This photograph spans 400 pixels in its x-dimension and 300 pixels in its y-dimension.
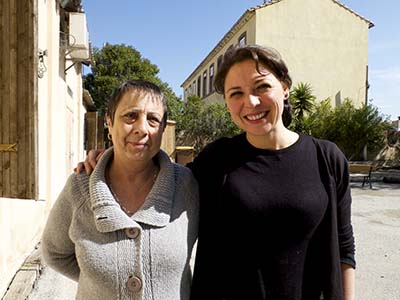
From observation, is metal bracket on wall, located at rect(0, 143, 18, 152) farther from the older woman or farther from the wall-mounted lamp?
the wall-mounted lamp

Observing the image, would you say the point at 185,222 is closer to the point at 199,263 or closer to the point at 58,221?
the point at 199,263

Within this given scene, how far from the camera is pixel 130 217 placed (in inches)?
58.3

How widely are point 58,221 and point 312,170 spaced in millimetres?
1116

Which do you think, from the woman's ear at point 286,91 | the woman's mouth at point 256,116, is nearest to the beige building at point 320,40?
the woman's ear at point 286,91

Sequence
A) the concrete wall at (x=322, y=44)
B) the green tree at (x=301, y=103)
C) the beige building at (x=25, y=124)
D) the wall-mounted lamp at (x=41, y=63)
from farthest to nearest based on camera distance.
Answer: the concrete wall at (x=322, y=44) < the green tree at (x=301, y=103) < the wall-mounted lamp at (x=41, y=63) < the beige building at (x=25, y=124)

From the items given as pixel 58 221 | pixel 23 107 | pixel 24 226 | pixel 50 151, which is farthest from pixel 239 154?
pixel 50 151

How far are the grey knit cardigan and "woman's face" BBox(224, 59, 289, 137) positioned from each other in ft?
1.31

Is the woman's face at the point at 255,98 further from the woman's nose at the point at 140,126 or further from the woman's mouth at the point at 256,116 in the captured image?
the woman's nose at the point at 140,126

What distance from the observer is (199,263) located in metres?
1.58

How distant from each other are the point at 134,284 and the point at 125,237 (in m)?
0.18

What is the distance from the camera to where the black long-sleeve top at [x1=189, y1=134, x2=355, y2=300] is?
4.83 ft

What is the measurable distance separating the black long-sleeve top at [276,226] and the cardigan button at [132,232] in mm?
323

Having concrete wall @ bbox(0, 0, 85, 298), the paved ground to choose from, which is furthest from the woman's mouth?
the paved ground

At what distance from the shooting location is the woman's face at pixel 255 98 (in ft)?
4.99
